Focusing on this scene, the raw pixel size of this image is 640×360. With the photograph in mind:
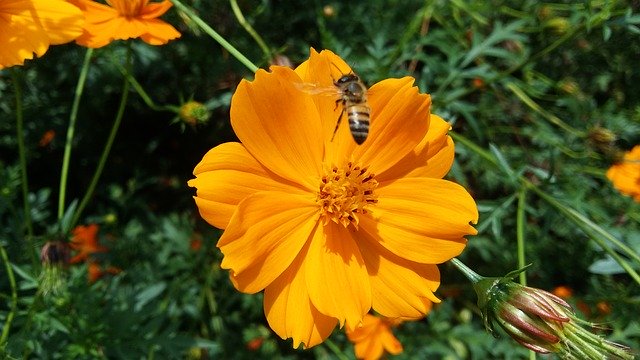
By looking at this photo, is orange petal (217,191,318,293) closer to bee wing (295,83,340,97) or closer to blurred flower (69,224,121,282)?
bee wing (295,83,340,97)

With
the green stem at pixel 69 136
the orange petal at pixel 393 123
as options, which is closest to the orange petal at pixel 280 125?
the orange petal at pixel 393 123

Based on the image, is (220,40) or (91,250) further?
(91,250)

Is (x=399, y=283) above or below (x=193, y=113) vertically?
below

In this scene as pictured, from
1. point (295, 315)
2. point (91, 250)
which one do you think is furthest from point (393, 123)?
point (91, 250)

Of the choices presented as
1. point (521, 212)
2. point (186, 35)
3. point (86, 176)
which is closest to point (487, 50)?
point (521, 212)

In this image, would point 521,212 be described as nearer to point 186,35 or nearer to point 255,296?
point 255,296

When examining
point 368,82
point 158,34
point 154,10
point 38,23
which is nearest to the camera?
point 38,23

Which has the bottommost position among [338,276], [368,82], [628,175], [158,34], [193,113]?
[628,175]

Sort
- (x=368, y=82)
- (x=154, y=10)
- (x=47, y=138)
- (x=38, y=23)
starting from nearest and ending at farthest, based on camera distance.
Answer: (x=38, y=23) < (x=154, y=10) < (x=368, y=82) < (x=47, y=138)

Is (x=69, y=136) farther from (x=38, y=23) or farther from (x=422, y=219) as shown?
(x=422, y=219)
